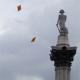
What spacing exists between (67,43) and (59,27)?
7.79 feet

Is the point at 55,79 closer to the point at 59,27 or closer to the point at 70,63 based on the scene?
the point at 70,63

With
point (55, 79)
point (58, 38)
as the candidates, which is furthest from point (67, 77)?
point (58, 38)

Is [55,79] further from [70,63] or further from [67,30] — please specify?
[67,30]

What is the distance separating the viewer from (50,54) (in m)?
56.2

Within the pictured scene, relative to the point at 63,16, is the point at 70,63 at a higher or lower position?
Answer: lower

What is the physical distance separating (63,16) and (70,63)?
6.03 m

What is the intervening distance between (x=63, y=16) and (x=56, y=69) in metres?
6.67

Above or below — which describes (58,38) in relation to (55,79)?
above

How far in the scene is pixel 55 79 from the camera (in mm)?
55656

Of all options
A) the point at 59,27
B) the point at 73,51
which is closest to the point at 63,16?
the point at 59,27

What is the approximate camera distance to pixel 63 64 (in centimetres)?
5550

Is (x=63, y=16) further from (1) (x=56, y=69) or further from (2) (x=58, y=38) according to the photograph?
(1) (x=56, y=69)

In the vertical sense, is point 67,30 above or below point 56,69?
above

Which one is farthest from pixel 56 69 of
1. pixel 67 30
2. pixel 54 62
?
pixel 67 30
